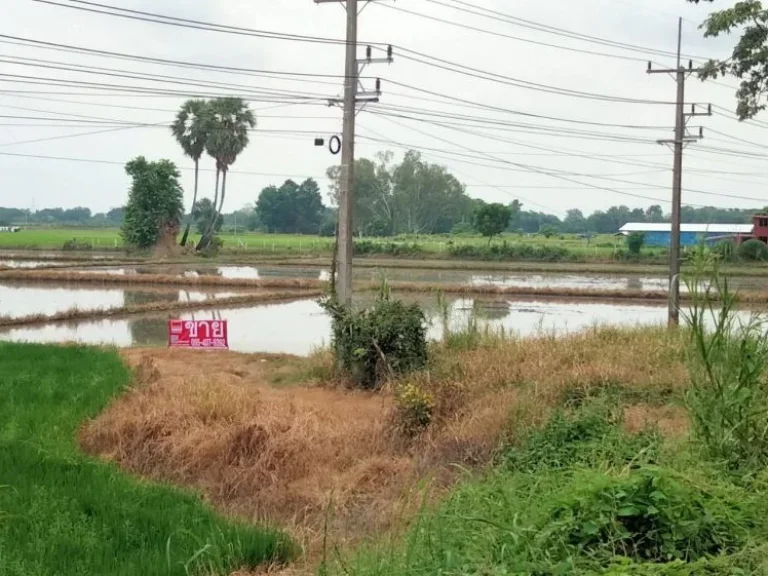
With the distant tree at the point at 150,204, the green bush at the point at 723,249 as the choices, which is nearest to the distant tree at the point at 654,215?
the distant tree at the point at 150,204

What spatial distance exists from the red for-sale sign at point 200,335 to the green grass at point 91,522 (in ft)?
17.8

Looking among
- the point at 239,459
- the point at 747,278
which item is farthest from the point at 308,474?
the point at 747,278

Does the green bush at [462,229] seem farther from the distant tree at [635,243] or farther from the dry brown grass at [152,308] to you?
the dry brown grass at [152,308]

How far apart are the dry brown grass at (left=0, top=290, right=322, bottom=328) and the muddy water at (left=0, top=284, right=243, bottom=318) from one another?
523mm

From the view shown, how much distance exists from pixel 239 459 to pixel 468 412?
7.58 ft

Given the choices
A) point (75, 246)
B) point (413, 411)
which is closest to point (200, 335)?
point (413, 411)

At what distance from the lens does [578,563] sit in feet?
12.1

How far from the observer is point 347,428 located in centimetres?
904

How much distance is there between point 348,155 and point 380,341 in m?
4.86

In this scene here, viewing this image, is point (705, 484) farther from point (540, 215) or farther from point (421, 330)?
point (540, 215)

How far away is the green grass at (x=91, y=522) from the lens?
5281 mm

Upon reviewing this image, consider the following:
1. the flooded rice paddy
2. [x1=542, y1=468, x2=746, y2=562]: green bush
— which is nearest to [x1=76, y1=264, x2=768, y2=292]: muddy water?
the flooded rice paddy

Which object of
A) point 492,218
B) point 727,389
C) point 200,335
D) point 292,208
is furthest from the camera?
point 292,208

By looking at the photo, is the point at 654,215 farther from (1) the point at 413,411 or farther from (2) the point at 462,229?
(1) the point at 413,411
